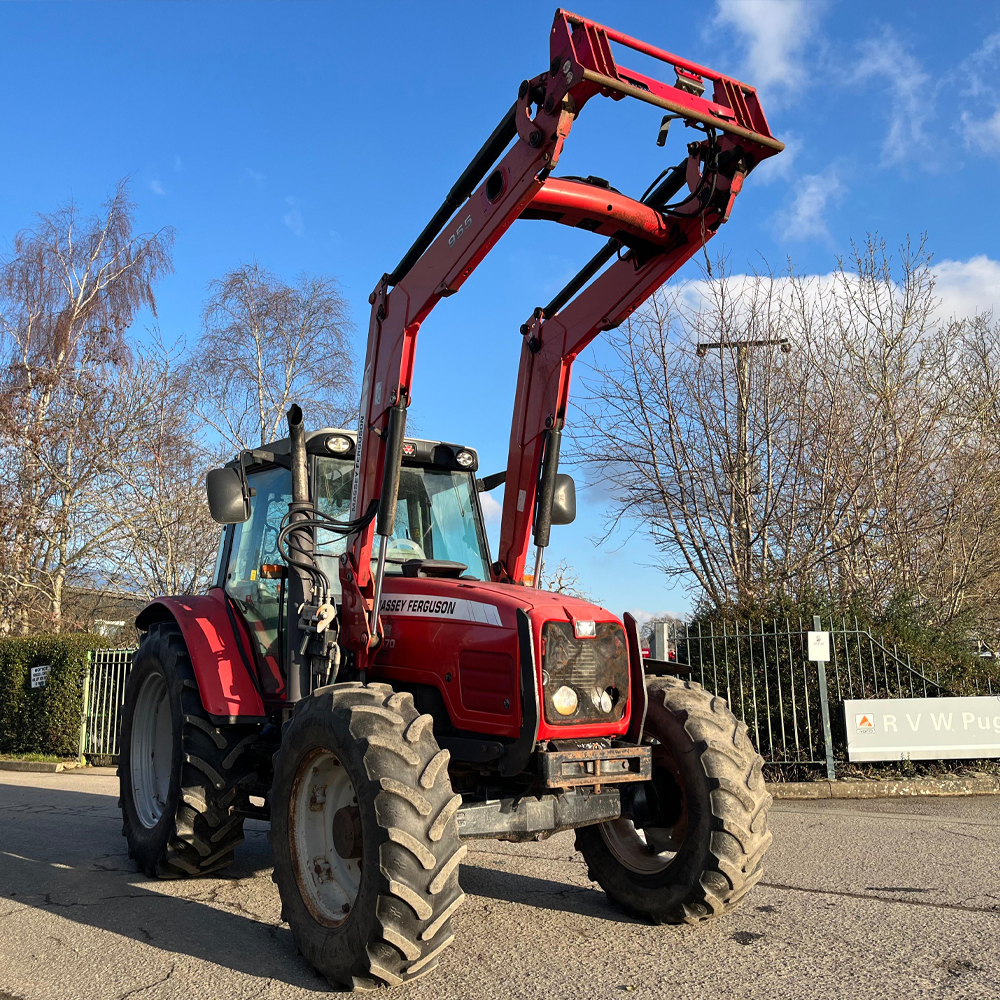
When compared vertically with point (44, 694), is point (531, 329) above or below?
above

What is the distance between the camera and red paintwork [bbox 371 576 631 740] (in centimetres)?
414

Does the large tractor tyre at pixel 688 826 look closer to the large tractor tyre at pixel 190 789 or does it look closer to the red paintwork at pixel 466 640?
the red paintwork at pixel 466 640

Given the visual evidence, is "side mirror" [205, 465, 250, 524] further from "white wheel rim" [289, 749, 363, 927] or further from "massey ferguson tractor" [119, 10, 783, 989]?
"white wheel rim" [289, 749, 363, 927]

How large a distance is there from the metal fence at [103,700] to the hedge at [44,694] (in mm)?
133

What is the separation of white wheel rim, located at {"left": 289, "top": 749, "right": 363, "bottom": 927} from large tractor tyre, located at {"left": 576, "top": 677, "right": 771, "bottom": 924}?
4.74ft

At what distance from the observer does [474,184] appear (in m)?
4.53

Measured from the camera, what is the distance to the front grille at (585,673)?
4.14m

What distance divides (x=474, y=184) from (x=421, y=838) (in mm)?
3001

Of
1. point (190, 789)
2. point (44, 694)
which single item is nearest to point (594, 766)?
point (190, 789)

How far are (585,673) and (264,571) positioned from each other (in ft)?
7.72

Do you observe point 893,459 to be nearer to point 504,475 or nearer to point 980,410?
point 980,410

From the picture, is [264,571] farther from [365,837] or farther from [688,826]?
[688,826]

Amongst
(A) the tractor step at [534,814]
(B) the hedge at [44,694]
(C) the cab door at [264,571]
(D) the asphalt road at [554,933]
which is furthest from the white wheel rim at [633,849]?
(B) the hedge at [44,694]

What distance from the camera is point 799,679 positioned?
31.7 ft
